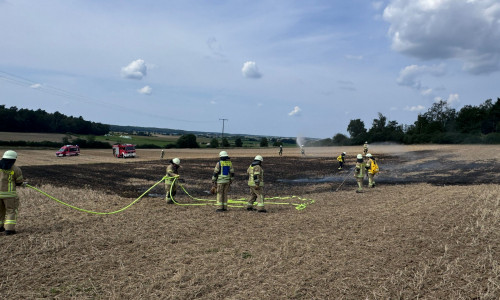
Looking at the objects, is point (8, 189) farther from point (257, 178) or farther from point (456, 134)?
point (456, 134)

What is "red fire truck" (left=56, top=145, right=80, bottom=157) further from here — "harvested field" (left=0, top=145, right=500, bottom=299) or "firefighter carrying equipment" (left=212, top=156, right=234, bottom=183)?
"firefighter carrying equipment" (left=212, top=156, right=234, bottom=183)

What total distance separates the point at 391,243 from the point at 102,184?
64.8 ft

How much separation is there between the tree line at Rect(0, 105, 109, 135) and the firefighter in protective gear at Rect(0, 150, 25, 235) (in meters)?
92.0

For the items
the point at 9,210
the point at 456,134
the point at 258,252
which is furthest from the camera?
the point at 456,134

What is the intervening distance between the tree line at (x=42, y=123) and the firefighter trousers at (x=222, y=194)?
92.4 metres

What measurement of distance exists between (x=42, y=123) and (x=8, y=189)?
9686 centimetres

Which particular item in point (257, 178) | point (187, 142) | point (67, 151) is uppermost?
point (187, 142)

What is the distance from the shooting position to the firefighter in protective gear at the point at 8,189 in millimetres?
10078

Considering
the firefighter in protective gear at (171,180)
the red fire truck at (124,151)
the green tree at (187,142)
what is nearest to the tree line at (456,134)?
the green tree at (187,142)

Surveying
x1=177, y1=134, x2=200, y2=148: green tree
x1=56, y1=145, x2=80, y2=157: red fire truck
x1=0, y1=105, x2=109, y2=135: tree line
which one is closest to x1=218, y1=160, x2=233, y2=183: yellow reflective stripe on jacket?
x1=56, y1=145, x2=80, y2=157: red fire truck

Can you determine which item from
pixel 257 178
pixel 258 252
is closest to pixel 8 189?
pixel 258 252

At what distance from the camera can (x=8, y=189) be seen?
33.2 ft

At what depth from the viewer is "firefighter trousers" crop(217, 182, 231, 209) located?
14070 mm

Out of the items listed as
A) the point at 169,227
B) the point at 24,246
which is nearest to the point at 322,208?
the point at 169,227
